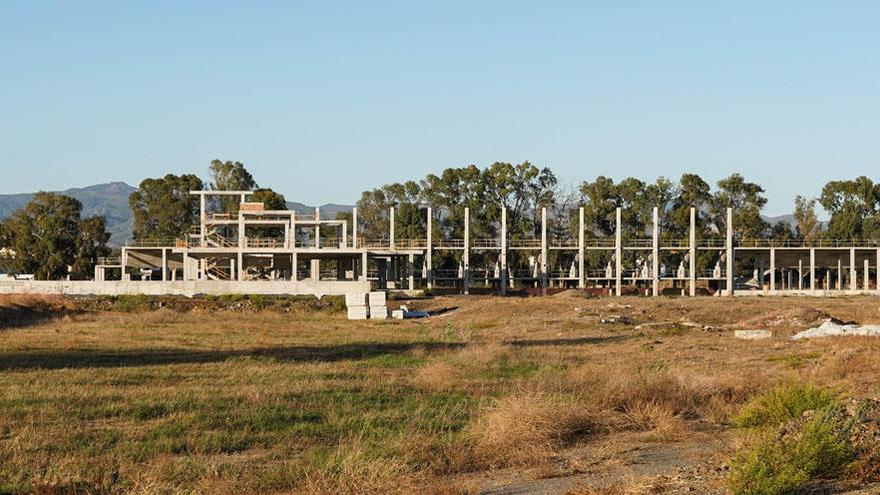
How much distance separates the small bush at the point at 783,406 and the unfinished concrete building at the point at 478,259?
57.9m

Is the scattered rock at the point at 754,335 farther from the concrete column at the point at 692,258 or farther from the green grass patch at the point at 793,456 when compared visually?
the concrete column at the point at 692,258

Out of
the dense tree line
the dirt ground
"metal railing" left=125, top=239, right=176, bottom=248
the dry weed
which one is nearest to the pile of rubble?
the dirt ground

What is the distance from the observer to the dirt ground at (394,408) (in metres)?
12.1

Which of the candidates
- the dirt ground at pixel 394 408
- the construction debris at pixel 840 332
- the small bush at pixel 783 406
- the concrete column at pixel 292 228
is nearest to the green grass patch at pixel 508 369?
the dirt ground at pixel 394 408

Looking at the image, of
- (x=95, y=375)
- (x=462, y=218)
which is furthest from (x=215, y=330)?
(x=462, y=218)

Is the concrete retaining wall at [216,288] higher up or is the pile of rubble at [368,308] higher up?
the concrete retaining wall at [216,288]

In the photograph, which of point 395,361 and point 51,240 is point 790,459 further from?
point 51,240

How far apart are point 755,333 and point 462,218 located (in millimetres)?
68785

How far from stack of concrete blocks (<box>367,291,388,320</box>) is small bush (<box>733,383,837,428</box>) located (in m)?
35.9

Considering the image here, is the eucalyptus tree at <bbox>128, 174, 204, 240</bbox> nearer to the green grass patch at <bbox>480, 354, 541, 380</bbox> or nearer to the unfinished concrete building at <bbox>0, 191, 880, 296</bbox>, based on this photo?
the unfinished concrete building at <bbox>0, 191, 880, 296</bbox>

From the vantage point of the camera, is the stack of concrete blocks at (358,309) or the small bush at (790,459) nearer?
the small bush at (790,459)

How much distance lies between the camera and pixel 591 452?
13.8 m

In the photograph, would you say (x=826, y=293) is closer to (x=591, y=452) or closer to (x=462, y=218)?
(x=462, y=218)

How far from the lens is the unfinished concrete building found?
79250 millimetres
